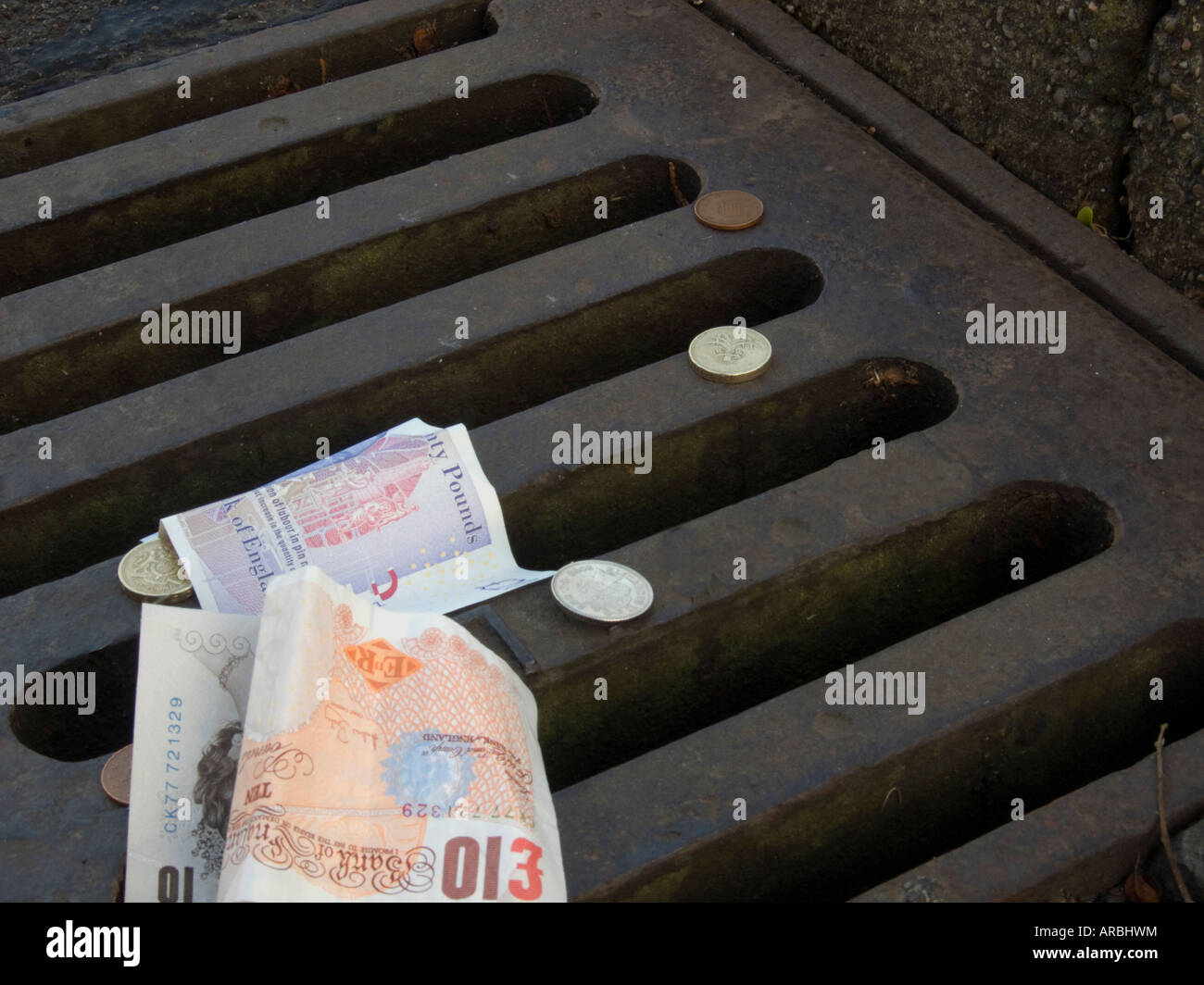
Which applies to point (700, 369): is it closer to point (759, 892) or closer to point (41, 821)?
point (759, 892)

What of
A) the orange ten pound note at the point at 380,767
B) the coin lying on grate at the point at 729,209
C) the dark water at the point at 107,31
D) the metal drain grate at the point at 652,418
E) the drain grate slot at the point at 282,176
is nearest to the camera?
the orange ten pound note at the point at 380,767

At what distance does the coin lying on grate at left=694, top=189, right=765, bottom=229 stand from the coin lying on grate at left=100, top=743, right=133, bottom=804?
1.59 meters

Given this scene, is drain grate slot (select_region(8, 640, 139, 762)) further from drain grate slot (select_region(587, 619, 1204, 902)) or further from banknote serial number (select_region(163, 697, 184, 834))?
drain grate slot (select_region(587, 619, 1204, 902))

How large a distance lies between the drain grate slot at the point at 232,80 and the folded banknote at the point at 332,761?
1764mm

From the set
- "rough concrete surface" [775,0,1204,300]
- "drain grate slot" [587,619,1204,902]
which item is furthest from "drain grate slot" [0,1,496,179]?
"drain grate slot" [587,619,1204,902]

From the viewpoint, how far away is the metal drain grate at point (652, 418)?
209 cm

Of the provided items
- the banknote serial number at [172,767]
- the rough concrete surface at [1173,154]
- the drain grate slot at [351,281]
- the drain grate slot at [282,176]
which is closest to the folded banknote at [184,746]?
the banknote serial number at [172,767]

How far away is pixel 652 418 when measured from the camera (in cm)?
254

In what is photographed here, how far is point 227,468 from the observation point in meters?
2.60

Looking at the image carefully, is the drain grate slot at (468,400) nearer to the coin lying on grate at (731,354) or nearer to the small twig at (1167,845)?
the coin lying on grate at (731,354)

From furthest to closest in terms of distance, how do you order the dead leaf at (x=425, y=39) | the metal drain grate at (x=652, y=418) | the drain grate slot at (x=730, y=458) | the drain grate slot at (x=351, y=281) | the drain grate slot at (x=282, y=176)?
the dead leaf at (x=425, y=39), the drain grate slot at (x=282, y=176), the drain grate slot at (x=351, y=281), the drain grate slot at (x=730, y=458), the metal drain grate at (x=652, y=418)

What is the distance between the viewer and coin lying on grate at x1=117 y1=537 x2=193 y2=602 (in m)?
2.27

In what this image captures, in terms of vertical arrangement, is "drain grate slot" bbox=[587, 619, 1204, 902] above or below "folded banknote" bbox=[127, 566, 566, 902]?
below

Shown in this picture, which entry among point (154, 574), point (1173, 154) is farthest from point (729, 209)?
point (154, 574)
